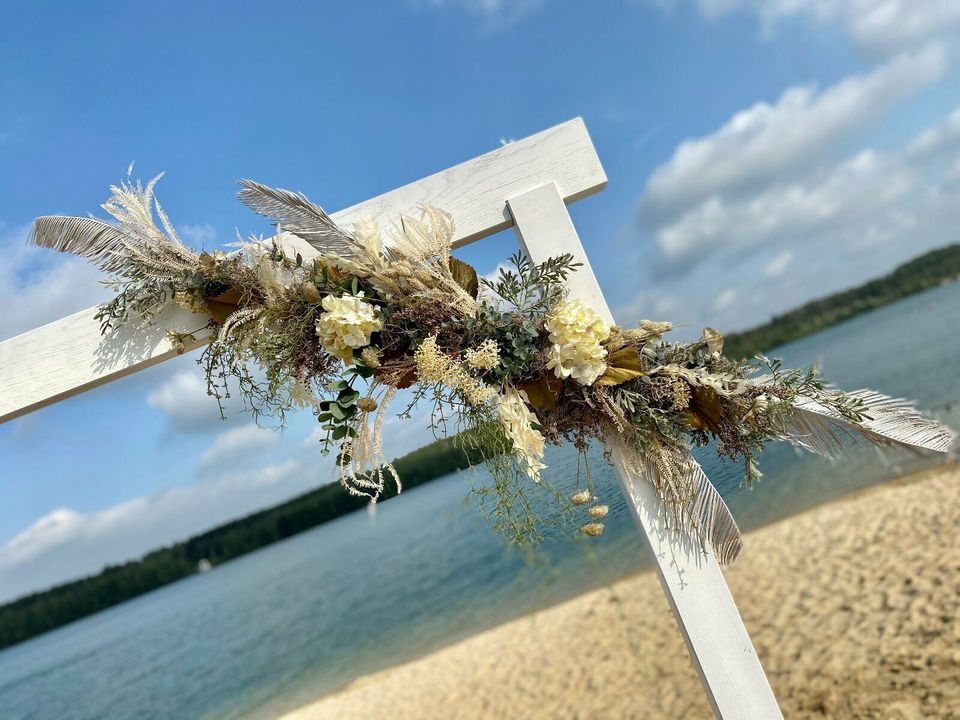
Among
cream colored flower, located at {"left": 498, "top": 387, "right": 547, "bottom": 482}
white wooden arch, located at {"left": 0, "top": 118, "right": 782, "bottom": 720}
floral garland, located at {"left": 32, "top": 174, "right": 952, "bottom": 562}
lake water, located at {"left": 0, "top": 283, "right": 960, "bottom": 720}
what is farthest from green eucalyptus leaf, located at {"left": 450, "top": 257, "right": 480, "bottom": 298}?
lake water, located at {"left": 0, "top": 283, "right": 960, "bottom": 720}

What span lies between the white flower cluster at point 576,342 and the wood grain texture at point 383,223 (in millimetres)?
340

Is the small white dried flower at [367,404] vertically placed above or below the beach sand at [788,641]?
above

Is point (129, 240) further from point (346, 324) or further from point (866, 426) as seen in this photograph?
point (866, 426)

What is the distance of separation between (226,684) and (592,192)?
13042 millimetres

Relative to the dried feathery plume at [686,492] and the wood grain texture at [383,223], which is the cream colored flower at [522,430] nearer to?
the dried feathery plume at [686,492]

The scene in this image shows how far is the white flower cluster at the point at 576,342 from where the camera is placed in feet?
4.18

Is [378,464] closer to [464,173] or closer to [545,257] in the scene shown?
[545,257]

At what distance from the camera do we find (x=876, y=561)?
5.44m

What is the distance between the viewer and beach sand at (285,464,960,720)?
3752 millimetres

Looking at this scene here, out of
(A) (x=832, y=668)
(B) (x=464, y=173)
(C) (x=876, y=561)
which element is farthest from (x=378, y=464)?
(C) (x=876, y=561)

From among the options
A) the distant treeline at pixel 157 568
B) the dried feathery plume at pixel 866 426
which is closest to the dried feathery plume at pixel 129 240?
the dried feathery plume at pixel 866 426

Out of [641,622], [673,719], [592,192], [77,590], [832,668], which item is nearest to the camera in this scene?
[592,192]

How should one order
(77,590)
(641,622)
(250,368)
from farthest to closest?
(77,590) → (641,622) → (250,368)

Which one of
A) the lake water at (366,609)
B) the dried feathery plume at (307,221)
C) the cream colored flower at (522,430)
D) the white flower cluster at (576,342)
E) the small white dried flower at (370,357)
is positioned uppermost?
the dried feathery plume at (307,221)
